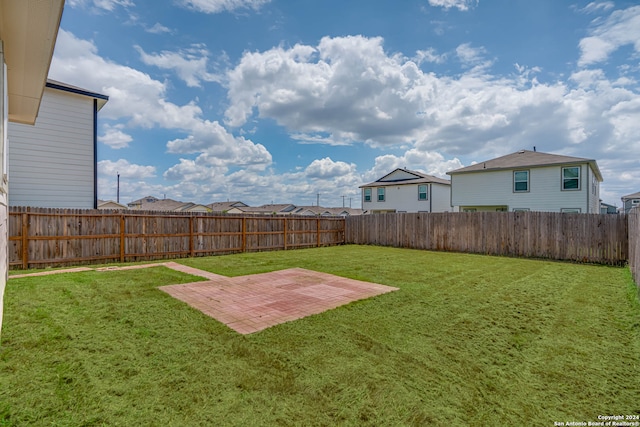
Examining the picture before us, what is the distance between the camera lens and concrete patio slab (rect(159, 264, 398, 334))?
4.15 metres

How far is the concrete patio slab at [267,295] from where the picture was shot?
415 centimetres

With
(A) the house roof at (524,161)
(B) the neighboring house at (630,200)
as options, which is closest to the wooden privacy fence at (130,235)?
(A) the house roof at (524,161)

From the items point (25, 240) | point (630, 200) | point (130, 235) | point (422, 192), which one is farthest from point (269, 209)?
point (630, 200)

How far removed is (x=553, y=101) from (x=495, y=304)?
12.7 metres

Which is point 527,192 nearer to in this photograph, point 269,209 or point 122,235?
point 122,235

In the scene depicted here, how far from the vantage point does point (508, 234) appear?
38.4ft

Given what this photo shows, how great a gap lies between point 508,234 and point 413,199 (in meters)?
13.7

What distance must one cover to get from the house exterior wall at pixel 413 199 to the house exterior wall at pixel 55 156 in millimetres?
21595

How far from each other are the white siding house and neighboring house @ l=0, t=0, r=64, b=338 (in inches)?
270

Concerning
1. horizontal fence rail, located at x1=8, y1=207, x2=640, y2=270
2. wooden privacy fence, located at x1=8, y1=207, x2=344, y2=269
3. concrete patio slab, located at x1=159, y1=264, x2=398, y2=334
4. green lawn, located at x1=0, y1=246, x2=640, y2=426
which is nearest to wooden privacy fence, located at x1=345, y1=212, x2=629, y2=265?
horizontal fence rail, located at x1=8, y1=207, x2=640, y2=270

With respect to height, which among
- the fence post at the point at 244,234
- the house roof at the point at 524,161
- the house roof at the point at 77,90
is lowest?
the fence post at the point at 244,234

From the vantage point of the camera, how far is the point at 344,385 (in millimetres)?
2445

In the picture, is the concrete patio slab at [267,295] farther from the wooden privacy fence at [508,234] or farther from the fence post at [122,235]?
the wooden privacy fence at [508,234]

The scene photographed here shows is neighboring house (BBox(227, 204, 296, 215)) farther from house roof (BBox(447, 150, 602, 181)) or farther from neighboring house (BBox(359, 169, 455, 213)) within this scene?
house roof (BBox(447, 150, 602, 181))
